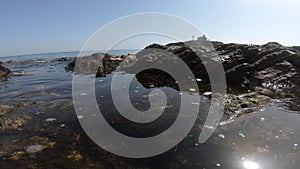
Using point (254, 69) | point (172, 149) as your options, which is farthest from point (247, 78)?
point (172, 149)

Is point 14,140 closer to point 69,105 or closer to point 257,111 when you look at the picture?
point 69,105

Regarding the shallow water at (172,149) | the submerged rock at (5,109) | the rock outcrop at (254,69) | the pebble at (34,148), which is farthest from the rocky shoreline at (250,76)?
the submerged rock at (5,109)

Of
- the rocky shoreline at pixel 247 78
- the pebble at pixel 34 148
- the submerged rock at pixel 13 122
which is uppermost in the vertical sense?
the rocky shoreline at pixel 247 78

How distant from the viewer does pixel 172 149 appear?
5762 millimetres

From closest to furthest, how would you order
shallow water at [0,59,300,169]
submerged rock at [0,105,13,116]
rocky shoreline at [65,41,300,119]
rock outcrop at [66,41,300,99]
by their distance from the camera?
shallow water at [0,59,300,169]
submerged rock at [0,105,13,116]
rocky shoreline at [65,41,300,119]
rock outcrop at [66,41,300,99]

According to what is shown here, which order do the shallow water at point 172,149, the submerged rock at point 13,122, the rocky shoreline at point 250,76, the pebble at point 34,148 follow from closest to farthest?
the shallow water at point 172,149
the pebble at point 34,148
the submerged rock at point 13,122
the rocky shoreline at point 250,76

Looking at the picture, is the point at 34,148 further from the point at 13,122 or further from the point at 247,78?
the point at 247,78

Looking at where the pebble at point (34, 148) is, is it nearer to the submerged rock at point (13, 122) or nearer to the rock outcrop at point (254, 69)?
the submerged rock at point (13, 122)

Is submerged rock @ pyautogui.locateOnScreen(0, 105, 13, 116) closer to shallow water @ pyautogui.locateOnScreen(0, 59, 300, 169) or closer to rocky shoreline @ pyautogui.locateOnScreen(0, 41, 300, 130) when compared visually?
rocky shoreline @ pyautogui.locateOnScreen(0, 41, 300, 130)

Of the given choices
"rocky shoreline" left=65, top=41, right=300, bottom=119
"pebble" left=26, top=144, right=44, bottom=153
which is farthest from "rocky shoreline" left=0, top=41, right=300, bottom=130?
"pebble" left=26, top=144, right=44, bottom=153

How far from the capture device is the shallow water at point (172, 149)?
5.14 meters

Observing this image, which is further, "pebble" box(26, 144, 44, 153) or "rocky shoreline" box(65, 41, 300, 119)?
"rocky shoreline" box(65, 41, 300, 119)

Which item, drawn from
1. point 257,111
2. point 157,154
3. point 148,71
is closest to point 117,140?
point 157,154

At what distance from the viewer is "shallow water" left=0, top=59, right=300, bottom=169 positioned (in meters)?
5.14
